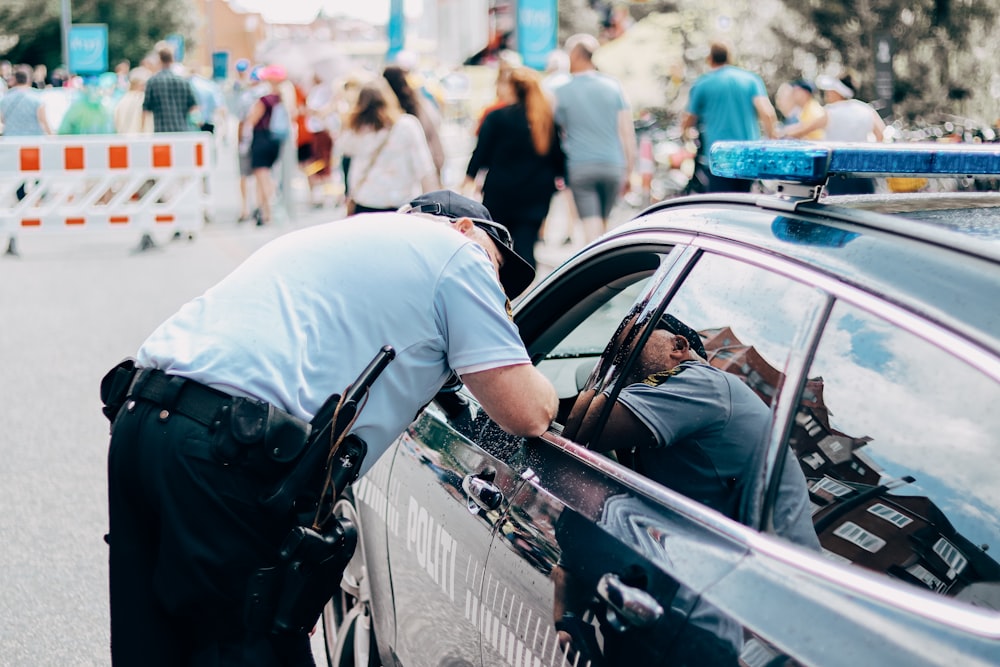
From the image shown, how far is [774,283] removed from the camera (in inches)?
80.5

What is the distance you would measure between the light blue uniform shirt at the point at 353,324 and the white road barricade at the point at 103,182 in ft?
37.0

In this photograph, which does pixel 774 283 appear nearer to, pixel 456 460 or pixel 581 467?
pixel 581 467

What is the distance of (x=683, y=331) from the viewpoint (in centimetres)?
231

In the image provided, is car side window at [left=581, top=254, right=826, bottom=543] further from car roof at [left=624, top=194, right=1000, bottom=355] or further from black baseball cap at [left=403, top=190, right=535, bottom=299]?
black baseball cap at [left=403, top=190, right=535, bottom=299]

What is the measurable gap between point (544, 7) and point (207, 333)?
16176 millimetres

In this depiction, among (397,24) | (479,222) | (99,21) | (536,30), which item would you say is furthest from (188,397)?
(99,21)

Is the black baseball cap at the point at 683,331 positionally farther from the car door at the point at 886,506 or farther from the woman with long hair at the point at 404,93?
the woman with long hair at the point at 404,93

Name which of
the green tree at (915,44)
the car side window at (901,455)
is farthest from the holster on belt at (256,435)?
the green tree at (915,44)

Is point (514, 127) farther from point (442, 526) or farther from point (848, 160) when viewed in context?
point (848, 160)

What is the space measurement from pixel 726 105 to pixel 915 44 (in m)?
9.59

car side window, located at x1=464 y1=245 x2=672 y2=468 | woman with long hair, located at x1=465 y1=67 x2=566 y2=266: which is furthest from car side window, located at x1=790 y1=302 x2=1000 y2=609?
woman with long hair, located at x1=465 y1=67 x2=566 y2=266

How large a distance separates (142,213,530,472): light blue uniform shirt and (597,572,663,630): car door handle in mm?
633

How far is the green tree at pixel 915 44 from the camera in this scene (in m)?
18.0

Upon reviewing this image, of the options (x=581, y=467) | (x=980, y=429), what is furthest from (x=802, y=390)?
(x=581, y=467)
